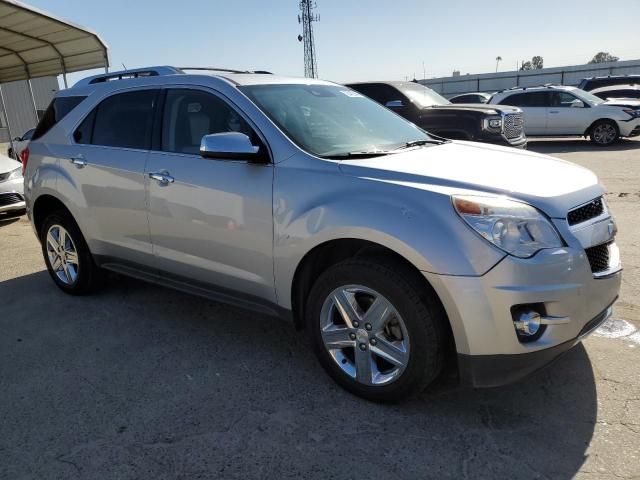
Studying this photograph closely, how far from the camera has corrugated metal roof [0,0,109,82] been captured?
9891 millimetres

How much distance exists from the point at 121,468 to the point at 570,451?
2069 mm

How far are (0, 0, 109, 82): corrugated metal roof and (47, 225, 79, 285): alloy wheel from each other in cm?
620

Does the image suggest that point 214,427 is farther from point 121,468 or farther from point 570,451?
point 570,451

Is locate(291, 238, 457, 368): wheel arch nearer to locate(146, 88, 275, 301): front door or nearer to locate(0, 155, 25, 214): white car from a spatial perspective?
locate(146, 88, 275, 301): front door

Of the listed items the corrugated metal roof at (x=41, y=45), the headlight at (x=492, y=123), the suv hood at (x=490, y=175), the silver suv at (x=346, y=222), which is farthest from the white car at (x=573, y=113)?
the suv hood at (x=490, y=175)

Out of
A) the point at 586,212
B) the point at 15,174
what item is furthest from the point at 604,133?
the point at 15,174

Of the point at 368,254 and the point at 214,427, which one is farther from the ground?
the point at 368,254

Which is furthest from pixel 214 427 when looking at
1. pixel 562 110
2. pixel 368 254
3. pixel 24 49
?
pixel 562 110

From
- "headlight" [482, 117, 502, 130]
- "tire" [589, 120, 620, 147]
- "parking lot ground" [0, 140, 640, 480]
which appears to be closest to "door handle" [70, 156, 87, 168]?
"parking lot ground" [0, 140, 640, 480]

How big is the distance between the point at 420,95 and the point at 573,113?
6.77 metres

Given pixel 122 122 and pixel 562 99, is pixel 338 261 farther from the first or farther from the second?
pixel 562 99

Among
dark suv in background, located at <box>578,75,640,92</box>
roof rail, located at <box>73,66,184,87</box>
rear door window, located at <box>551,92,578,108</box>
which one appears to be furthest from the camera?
dark suv in background, located at <box>578,75,640,92</box>

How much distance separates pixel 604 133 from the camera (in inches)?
585

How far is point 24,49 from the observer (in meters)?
12.8
